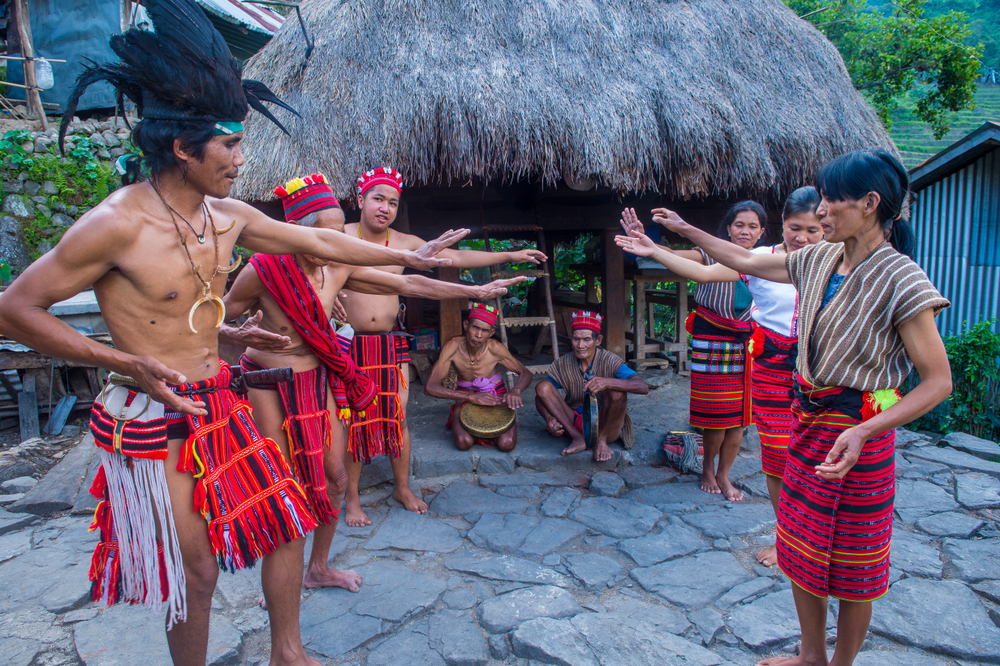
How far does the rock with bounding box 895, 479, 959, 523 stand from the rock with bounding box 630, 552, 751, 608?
4.73 feet

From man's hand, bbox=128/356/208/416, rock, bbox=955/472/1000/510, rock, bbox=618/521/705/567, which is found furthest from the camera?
rock, bbox=955/472/1000/510

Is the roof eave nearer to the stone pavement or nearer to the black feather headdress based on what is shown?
the stone pavement

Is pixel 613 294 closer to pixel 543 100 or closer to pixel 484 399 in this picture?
pixel 543 100

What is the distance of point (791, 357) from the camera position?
285cm

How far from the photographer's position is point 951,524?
3637 mm

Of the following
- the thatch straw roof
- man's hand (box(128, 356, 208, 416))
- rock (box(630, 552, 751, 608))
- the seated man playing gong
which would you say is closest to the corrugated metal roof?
the thatch straw roof

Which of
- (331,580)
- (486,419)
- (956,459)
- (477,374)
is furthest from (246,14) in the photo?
(956,459)

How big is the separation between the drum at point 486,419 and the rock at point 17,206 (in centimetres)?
848

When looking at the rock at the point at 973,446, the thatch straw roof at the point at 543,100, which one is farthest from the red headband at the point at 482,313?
the rock at the point at 973,446

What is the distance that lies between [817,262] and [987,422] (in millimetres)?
5088

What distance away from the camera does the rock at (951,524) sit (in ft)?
11.6

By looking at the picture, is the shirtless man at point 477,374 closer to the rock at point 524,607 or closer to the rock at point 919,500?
the rock at point 524,607

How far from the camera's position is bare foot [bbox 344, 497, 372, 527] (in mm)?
3645

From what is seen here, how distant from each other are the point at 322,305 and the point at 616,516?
2.23 meters
